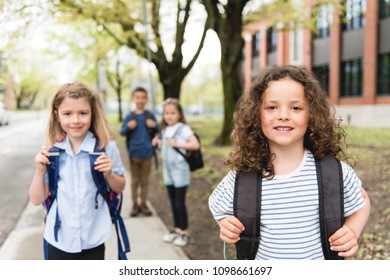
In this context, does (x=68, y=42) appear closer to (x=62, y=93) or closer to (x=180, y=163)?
(x=180, y=163)

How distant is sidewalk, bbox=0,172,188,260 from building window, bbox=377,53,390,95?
40.2 ft

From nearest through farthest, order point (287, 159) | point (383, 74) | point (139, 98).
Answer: point (287, 159) → point (139, 98) → point (383, 74)

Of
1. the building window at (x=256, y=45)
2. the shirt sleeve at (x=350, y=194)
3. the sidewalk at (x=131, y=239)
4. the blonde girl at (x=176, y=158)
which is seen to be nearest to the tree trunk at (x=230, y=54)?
the sidewalk at (x=131, y=239)

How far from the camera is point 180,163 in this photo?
147 inches

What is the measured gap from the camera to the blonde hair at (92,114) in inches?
78.4

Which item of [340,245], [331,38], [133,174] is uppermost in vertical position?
[331,38]

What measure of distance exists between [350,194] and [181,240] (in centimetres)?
252

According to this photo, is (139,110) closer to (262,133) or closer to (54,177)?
(54,177)

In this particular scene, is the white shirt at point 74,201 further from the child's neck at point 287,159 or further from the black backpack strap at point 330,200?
the black backpack strap at point 330,200

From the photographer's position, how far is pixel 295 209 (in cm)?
139

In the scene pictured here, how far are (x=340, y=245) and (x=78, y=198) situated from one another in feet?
3.96

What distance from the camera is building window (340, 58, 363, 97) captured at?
621 inches

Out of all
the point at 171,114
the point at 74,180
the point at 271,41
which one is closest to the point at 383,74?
the point at 271,41
